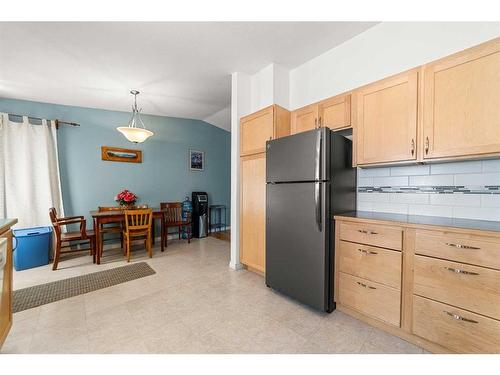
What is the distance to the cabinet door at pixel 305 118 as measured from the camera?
227 cm

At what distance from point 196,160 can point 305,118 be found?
3360 millimetres

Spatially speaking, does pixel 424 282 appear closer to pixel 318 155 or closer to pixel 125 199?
pixel 318 155

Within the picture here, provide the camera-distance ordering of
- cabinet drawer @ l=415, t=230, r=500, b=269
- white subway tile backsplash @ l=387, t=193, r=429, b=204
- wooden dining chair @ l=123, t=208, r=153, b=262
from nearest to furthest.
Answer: cabinet drawer @ l=415, t=230, r=500, b=269, white subway tile backsplash @ l=387, t=193, r=429, b=204, wooden dining chair @ l=123, t=208, r=153, b=262

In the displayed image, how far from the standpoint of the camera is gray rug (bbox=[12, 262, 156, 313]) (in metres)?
2.07

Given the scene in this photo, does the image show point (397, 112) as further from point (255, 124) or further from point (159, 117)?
point (159, 117)

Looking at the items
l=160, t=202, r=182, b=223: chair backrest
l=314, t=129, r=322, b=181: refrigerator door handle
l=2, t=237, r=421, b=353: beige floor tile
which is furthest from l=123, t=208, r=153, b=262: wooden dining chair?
l=314, t=129, r=322, b=181: refrigerator door handle

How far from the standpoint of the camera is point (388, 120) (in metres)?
1.73

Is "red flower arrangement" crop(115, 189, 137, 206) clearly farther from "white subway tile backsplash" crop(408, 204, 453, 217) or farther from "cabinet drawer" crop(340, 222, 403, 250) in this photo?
"white subway tile backsplash" crop(408, 204, 453, 217)

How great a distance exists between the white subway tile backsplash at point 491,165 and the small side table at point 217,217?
15.2 feet

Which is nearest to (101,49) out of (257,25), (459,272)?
(257,25)

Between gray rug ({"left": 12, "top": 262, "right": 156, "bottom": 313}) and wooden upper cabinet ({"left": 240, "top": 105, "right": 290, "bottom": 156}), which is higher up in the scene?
wooden upper cabinet ({"left": 240, "top": 105, "right": 290, "bottom": 156})

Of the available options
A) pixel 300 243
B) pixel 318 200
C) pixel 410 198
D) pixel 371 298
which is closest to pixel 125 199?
pixel 300 243

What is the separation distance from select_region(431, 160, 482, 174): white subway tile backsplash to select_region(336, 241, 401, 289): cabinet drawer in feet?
2.72

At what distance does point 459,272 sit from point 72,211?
5.15 metres
